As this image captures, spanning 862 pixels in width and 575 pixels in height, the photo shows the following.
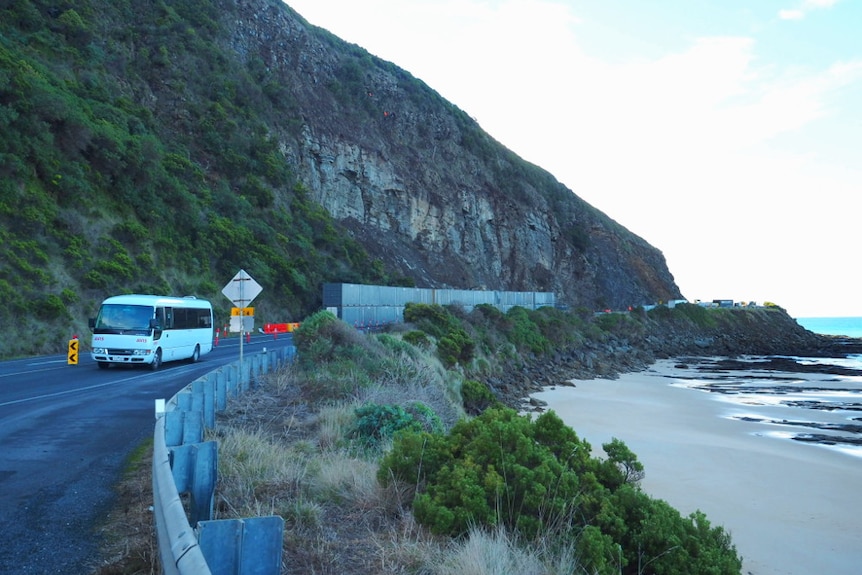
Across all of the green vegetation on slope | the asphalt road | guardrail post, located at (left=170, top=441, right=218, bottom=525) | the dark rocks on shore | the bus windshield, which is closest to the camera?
guardrail post, located at (left=170, top=441, right=218, bottom=525)

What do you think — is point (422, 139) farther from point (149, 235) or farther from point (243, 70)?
point (149, 235)

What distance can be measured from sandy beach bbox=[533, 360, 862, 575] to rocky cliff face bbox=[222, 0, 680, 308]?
34.3 metres

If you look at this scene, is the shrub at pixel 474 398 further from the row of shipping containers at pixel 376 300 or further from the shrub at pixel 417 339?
the row of shipping containers at pixel 376 300

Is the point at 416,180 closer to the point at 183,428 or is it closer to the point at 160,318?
the point at 160,318

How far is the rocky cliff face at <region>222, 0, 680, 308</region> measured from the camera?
5609cm

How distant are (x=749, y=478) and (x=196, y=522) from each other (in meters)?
12.5

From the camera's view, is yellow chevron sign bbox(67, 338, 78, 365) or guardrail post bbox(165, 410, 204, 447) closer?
guardrail post bbox(165, 410, 204, 447)

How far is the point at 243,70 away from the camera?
53.8 m

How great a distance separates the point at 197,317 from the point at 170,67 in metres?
32.6

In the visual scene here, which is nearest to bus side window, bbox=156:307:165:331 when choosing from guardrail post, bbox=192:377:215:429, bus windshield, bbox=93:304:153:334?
bus windshield, bbox=93:304:153:334

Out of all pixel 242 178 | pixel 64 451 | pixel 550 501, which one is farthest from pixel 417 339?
pixel 242 178

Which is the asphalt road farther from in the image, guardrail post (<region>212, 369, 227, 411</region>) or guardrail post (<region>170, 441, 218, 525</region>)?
guardrail post (<region>212, 369, 227, 411</region>)

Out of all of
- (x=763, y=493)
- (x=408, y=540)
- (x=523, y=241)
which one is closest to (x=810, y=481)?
(x=763, y=493)

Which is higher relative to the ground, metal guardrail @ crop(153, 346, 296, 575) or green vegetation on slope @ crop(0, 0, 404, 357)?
green vegetation on slope @ crop(0, 0, 404, 357)
